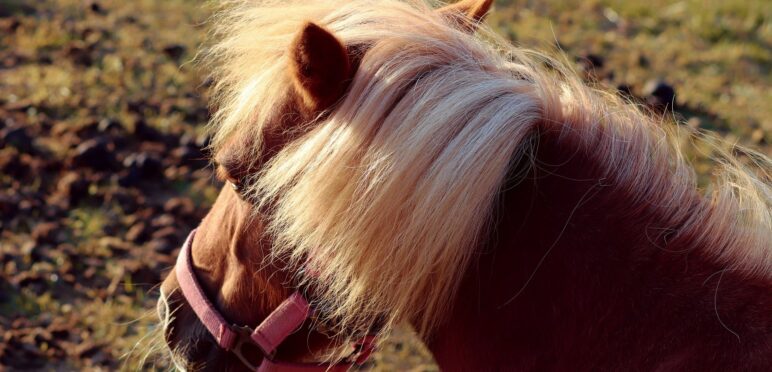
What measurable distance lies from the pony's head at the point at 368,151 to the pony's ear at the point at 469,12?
10 cm

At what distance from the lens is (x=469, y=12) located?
6.79 feet

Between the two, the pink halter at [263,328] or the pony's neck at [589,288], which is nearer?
the pony's neck at [589,288]

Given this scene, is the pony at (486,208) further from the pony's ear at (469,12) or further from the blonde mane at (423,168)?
the pony's ear at (469,12)

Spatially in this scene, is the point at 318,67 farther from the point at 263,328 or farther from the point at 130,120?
the point at 130,120

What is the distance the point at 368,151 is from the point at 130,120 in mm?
3660

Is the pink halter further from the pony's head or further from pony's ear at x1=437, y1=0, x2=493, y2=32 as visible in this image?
pony's ear at x1=437, y1=0, x2=493, y2=32

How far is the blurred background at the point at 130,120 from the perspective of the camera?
11.8ft

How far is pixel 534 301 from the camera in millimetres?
1722

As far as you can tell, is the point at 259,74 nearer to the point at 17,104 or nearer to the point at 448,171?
the point at 448,171

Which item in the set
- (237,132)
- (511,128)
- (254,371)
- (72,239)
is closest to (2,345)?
(72,239)

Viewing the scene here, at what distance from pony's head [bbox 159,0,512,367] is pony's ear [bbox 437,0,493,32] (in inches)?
3.9

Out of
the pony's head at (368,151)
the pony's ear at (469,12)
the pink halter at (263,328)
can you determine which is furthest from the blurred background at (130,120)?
the pony's head at (368,151)

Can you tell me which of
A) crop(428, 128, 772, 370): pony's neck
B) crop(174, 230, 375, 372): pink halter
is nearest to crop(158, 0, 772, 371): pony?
crop(428, 128, 772, 370): pony's neck

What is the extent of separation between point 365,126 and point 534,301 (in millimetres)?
522
